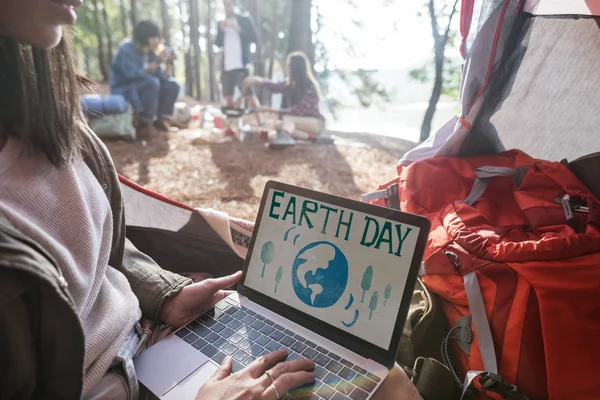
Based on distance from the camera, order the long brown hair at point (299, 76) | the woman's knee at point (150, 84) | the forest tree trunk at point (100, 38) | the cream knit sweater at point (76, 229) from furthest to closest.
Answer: the forest tree trunk at point (100, 38)
the long brown hair at point (299, 76)
the woman's knee at point (150, 84)
the cream knit sweater at point (76, 229)

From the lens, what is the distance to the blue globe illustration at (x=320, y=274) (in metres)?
0.79

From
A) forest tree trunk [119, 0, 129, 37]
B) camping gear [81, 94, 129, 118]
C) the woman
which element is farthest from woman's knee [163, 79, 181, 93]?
forest tree trunk [119, 0, 129, 37]

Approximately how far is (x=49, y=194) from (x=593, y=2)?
1.72 meters

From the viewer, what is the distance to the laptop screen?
0.73 meters

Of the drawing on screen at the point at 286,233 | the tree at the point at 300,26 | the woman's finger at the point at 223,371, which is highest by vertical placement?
the tree at the point at 300,26

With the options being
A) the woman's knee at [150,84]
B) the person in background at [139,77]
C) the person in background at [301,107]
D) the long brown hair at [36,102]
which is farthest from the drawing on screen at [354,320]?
the woman's knee at [150,84]

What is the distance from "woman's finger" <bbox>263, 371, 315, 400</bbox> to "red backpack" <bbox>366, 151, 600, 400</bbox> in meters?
0.46

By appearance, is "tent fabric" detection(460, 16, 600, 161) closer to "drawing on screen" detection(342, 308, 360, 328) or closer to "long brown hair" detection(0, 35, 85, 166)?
"drawing on screen" detection(342, 308, 360, 328)

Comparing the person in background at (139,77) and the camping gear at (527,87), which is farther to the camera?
the person in background at (139,77)

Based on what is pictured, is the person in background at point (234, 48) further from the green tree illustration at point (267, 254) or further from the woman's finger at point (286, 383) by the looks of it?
the woman's finger at point (286, 383)

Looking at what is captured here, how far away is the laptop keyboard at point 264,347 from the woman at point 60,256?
0.15ft

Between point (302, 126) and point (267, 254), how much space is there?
364 centimetres

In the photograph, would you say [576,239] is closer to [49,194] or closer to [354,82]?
[49,194]

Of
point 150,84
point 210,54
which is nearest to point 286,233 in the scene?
point 150,84
